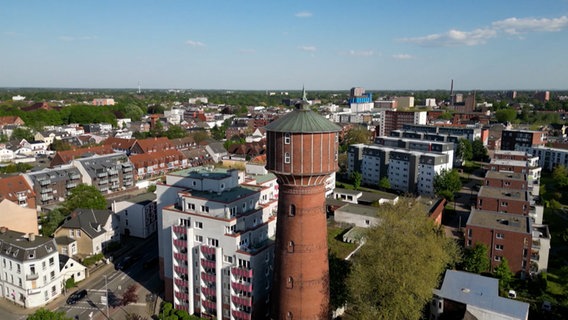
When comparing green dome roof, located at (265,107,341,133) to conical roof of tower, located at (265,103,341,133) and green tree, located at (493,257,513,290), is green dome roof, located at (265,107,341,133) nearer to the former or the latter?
conical roof of tower, located at (265,103,341,133)

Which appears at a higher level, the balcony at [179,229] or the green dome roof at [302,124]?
the green dome roof at [302,124]

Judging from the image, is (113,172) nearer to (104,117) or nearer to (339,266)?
(339,266)

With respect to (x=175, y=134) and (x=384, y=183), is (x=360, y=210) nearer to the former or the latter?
(x=384, y=183)

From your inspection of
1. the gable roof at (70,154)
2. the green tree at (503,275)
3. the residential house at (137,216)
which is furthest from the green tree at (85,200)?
the green tree at (503,275)

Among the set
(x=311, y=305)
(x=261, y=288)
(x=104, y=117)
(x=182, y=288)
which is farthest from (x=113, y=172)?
(x=104, y=117)

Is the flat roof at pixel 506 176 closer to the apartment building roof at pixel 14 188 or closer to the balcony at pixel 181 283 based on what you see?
the balcony at pixel 181 283

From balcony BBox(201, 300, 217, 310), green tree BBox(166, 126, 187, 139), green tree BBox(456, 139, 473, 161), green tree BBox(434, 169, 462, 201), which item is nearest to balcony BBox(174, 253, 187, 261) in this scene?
balcony BBox(201, 300, 217, 310)
